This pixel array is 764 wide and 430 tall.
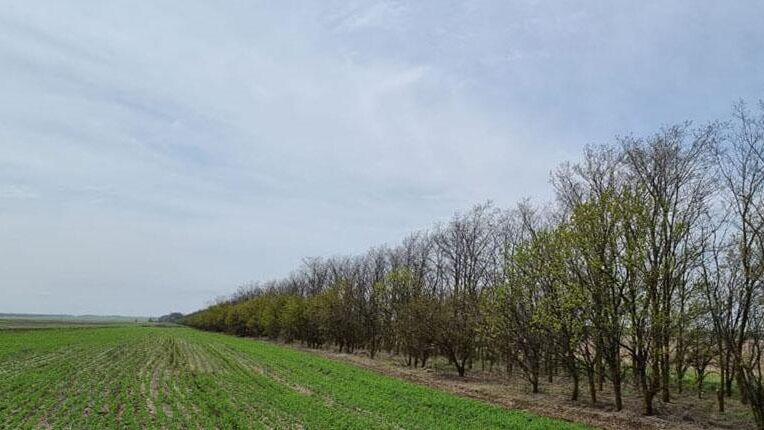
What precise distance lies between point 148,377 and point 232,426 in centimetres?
1470

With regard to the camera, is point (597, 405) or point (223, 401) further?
point (597, 405)

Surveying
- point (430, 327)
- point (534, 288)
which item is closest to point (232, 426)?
point (534, 288)

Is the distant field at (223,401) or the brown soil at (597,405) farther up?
the brown soil at (597,405)

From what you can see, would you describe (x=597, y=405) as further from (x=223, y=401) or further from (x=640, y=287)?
(x=223, y=401)

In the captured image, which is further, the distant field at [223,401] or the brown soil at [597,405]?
the brown soil at [597,405]

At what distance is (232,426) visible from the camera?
1592 cm

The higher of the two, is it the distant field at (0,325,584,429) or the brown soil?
the brown soil

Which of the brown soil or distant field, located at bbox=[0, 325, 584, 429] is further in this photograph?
the brown soil

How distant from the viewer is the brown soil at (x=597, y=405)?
20500mm

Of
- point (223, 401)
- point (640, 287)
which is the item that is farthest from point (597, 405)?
point (223, 401)

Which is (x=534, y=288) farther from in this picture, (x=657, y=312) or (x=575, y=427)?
(x=575, y=427)

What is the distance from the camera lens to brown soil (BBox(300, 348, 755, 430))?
2050cm

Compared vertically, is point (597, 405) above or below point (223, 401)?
above

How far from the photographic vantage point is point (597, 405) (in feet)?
80.5
